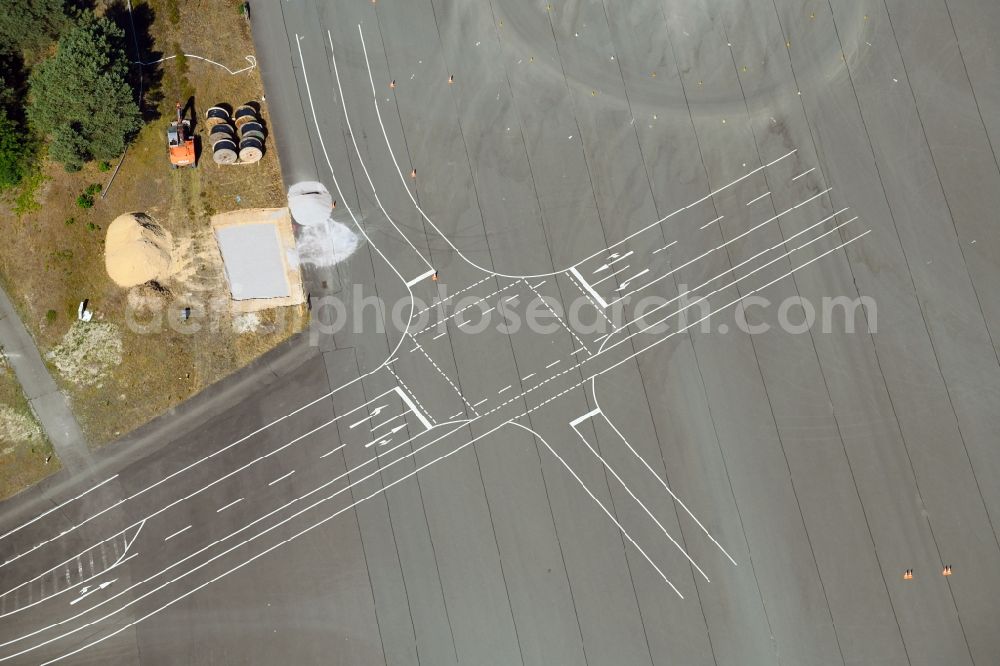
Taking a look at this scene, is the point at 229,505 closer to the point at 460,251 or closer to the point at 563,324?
the point at 460,251

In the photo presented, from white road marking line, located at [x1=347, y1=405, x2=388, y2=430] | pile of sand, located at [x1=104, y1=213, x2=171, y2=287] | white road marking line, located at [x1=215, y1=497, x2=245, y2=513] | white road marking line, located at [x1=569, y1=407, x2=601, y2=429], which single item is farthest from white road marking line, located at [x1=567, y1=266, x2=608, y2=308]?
pile of sand, located at [x1=104, y1=213, x2=171, y2=287]

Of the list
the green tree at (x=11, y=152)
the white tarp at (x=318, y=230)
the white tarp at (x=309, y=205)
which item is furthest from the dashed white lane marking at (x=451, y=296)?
the green tree at (x=11, y=152)

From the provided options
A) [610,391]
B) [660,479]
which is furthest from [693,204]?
[660,479]

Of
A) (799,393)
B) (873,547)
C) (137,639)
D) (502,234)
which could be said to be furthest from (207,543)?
(873,547)

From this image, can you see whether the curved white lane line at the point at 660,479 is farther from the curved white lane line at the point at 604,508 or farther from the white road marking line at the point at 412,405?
the white road marking line at the point at 412,405

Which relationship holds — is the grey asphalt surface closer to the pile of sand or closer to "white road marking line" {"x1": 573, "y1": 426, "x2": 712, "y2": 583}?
"white road marking line" {"x1": 573, "y1": 426, "x2": 712, "y2": 583}
